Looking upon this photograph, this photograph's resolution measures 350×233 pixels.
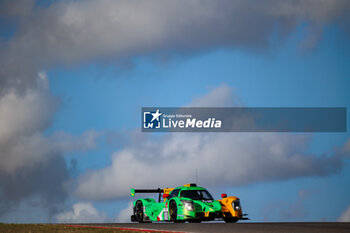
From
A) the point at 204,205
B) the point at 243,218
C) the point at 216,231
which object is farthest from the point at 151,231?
the point at 243,218

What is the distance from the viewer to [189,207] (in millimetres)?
24828

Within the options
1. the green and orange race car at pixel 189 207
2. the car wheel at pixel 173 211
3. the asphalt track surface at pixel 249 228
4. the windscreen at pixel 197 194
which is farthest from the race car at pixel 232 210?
the asphalt track surface at pixel 249 228

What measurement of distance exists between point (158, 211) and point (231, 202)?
395cm

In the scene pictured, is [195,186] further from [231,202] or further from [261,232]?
[261,232]

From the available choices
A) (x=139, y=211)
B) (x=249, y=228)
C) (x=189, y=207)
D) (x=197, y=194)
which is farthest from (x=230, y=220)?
(x=249, y=228)

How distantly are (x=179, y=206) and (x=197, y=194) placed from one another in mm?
1900

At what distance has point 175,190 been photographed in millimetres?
27031

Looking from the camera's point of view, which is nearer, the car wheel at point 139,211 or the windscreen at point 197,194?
the windscreen at point 197,194

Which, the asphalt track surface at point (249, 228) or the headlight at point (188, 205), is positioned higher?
the headlight at point (188, 205)

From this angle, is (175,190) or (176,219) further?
(175,190)

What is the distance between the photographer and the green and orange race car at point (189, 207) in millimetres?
24984

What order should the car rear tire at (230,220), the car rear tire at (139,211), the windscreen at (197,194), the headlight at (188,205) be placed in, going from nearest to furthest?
the headlight at (188,205), the car rear tire at (230,220), the windscreen at (197,194), the car rear tire at (139,211)

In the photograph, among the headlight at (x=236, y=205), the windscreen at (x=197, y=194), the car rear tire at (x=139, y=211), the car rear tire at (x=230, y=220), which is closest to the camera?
the headlight at (x=236, y=205)

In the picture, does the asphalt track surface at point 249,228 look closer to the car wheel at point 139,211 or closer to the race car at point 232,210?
the race car at point 232,210
